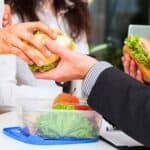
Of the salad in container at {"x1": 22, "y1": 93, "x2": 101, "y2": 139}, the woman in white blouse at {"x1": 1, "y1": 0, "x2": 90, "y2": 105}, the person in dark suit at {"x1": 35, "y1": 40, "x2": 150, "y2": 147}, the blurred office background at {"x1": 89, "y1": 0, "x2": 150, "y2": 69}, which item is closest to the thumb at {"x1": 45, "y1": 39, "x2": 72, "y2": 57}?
the person in dark suit at {"x1": 35, "y1": 40, "x2": 150, "y2": 147}

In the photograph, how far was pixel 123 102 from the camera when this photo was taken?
2.63 ft

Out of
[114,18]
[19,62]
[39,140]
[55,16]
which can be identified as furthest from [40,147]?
[114,18]

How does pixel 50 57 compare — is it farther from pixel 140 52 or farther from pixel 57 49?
pixel 140 52

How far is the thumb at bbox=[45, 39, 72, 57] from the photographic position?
0.88 meters

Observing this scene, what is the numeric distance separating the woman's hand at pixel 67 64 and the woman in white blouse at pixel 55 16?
71cm

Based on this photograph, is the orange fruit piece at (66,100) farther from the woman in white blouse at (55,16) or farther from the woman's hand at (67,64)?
the woman in white blouse at (55,16)

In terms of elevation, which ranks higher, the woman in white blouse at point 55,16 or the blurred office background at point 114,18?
the woman in white blouse at point 55,16

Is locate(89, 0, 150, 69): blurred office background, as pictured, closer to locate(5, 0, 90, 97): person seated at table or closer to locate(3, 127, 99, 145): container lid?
locate(5, 0, 90, 97): person seated at table

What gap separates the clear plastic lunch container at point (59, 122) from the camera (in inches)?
37.0

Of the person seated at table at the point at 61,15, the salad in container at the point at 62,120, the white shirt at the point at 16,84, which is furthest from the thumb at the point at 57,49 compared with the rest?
the person seated at table at the point at 61,15

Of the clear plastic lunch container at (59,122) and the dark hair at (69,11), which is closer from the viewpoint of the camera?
the clear plastic lunch container at (59,122)

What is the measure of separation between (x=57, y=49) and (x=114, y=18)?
259 centimetres

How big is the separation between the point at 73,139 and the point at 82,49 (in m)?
0.92

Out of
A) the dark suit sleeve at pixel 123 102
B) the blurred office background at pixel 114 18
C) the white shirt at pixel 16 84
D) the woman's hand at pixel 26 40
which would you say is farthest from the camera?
the blurred office background at pixel 114 18
